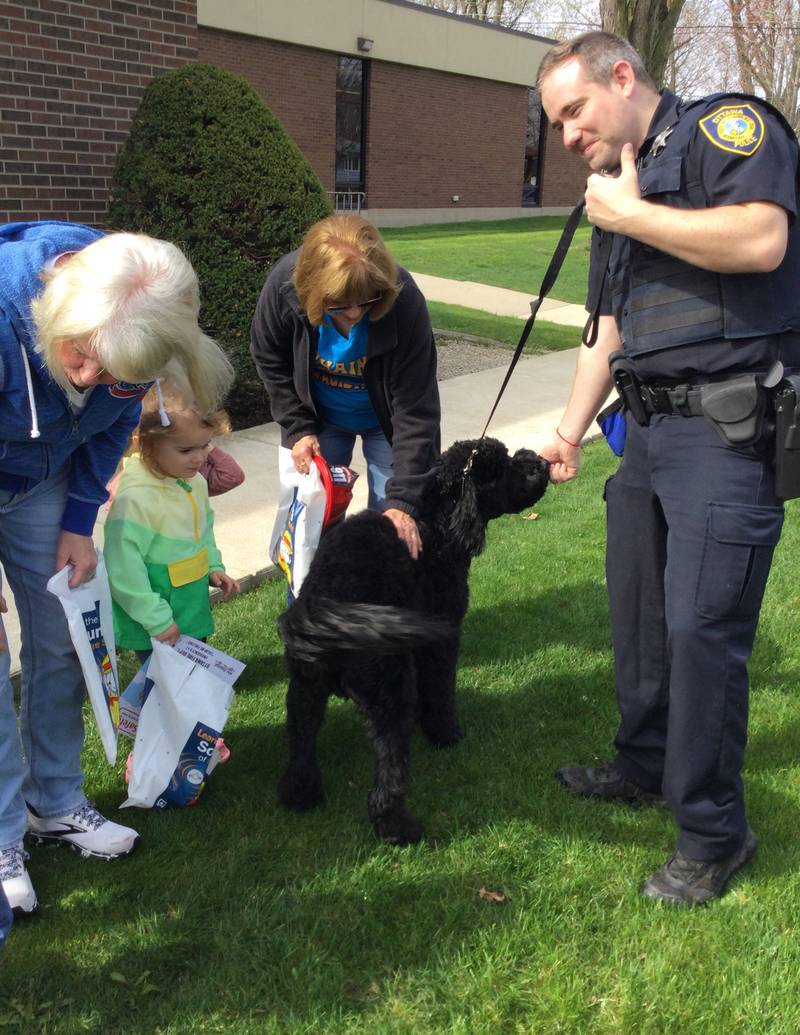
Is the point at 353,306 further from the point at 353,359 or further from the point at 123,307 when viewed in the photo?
the point at 123,307

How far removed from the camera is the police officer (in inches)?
91.9

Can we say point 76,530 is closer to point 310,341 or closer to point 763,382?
point 310,341

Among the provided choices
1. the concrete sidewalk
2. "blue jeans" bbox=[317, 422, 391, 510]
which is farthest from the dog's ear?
the concrete sidewalk

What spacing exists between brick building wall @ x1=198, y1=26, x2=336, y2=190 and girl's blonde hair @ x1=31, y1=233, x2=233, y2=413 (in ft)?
74.7

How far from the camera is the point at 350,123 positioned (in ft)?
Answer: 88.8

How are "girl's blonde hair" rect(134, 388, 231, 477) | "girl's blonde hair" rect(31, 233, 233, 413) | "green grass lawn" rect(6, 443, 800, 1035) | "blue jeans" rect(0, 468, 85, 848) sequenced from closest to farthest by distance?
"girl's blonde hair" rect(31, 233, 233, 413)
"green grass lawn" rect(6, 443, 800, 1035)
"blue jeans" rect(0, 468, 85, 848)
"girl's blonde hair" rect(134, 388, 231, 477)

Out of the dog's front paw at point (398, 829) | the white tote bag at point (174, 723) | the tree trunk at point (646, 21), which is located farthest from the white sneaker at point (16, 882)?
the tree trunk at point (646, 21)

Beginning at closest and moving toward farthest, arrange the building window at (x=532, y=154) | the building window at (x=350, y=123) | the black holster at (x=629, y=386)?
the black holster at (x=629, y=386)
the building window at (x=350, y=123)
the building window at (x=532, y=154)

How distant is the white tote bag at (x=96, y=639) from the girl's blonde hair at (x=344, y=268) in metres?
1.19

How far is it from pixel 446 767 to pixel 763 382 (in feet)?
6.22

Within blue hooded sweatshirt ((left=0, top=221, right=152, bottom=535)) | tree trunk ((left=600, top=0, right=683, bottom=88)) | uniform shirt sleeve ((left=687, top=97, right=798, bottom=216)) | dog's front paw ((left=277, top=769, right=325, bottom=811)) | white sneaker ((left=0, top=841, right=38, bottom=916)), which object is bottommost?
dog's front paw ((left=277, top=769, right=325, bottom=811))

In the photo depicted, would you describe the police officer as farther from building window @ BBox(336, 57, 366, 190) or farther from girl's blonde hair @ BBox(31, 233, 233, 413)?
building window @ BBox(336, 57, 366, 190)

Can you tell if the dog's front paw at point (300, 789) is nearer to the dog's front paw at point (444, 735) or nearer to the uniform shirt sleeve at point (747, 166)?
the dog's front paw at point (444, 735)

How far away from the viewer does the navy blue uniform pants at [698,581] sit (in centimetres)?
250
